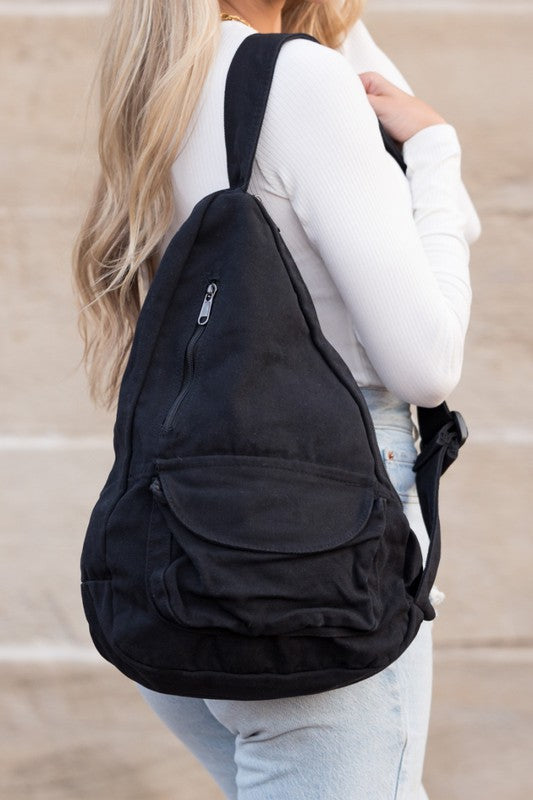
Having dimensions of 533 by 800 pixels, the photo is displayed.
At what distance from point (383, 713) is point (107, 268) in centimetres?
63

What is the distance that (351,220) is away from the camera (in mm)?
900

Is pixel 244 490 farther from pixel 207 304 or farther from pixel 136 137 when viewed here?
Answer: pixel 136 137

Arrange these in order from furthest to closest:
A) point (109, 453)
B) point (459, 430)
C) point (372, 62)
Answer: point (109, 453)
point (372, 62)
point (459, 430)

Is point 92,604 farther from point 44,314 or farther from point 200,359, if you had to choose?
point 44,314

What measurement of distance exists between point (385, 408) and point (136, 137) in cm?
42

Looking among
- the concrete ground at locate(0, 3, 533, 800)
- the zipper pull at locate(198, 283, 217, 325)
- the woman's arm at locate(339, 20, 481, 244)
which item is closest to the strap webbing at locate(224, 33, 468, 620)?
the zipper pull at locate(198, 283, 217, 325)

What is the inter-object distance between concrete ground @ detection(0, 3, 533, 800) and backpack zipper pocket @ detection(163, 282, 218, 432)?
1.34 meters

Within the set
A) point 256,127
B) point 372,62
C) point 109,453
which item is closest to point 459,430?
point 256,127

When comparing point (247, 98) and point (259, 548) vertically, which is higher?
point (247, 98)

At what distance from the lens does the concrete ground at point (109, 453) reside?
7.05ft

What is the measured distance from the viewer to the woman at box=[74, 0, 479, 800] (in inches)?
35.8

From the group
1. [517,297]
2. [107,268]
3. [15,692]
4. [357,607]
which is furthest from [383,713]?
[15,692]

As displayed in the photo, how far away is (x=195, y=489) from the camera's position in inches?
34.4

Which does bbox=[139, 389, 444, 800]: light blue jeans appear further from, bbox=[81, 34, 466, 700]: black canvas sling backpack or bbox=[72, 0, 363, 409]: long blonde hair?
bbox=[72, 0, 363, 409]: long blonde hair
